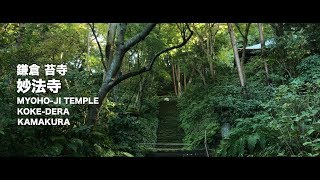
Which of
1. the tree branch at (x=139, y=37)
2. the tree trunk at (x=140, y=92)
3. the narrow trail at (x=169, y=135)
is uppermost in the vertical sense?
the tree branch at (x=139, y=37)

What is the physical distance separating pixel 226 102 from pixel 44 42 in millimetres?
3864

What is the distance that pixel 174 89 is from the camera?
1166 cm

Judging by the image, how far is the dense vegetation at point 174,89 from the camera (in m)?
4.79

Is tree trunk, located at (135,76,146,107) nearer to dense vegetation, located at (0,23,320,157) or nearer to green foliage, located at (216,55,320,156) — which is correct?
dense vegetation, located at (0,23,320,157)

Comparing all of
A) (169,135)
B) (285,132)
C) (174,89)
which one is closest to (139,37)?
(285,132)

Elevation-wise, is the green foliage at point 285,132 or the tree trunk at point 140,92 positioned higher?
the tree trunk at point 140,92

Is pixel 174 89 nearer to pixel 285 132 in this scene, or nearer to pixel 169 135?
pixel 169 135

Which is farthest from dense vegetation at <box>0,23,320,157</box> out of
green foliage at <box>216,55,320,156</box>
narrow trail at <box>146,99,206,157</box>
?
narrow trail at <box>146,99,206,157</box>

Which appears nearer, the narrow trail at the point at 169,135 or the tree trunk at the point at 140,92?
the narrow trail at the point at 169,135

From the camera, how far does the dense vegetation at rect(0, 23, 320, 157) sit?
4.79 metres

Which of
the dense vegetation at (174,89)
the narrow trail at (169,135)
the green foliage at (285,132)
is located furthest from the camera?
the narrow trail at (169,135)

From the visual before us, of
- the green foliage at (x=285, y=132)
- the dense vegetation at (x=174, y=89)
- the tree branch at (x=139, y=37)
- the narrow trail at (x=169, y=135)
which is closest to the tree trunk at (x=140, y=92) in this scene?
the dense vegetation at (x=174, y=89)

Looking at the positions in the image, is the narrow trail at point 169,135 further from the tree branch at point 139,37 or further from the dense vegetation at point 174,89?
the tree branch at point 139,37
